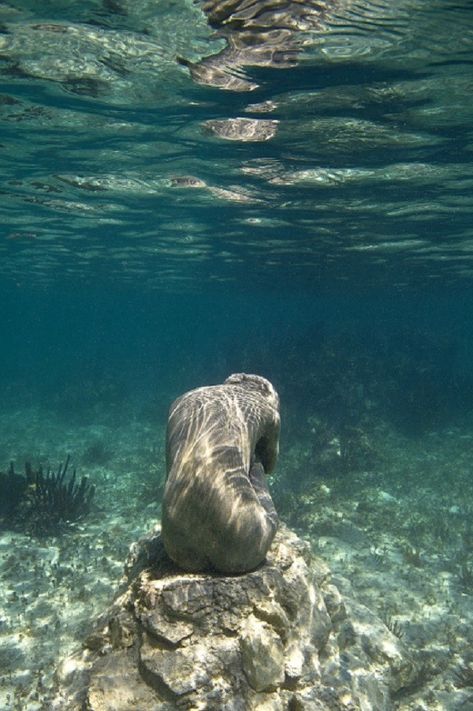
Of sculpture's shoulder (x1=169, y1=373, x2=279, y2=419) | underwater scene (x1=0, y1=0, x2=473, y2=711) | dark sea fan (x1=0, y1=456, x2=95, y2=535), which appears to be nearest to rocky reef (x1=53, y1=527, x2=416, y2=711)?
underwater scene (x1=0, y1=0, x2=473, y2=711)

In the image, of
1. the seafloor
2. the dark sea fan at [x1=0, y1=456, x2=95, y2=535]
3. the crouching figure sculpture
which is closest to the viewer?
the crouching figure sculpture

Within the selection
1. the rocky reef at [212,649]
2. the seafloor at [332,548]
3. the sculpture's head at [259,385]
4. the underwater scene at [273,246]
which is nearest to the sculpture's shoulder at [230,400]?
the sculpture's head at [259,385]

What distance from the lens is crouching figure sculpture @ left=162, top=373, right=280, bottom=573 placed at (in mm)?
4566

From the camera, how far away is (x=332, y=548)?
1243cm

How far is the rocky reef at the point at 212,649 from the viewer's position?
13.5 feet

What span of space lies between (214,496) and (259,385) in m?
2.24

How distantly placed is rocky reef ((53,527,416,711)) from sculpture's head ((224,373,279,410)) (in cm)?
182

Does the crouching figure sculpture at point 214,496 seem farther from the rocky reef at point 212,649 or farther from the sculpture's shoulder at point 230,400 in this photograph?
the rocky reef at point 212,649

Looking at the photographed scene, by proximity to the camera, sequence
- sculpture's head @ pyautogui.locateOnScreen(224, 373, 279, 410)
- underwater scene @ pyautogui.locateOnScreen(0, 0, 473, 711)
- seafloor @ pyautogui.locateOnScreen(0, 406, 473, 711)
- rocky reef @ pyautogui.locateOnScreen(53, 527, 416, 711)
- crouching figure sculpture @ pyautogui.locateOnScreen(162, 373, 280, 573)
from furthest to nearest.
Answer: seafloor @ pyautogui.locateOnScreen(0, 406, 473, 711)
underwater scene @ pyautogui.locateOnScreen(0, 0, 473, 711)
sculpture's head @ pyautogui.locateOnScreen(224, 373, 279, 410)
crouching figure sculpture @ pyautogui.locateOnScreen(162, 373, 280, 573)
rocky reef @ pyautogui.locateOnScreen(53, 527, 416, 711)

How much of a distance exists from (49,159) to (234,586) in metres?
15.3

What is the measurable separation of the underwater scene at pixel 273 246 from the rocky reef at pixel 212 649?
0.03m

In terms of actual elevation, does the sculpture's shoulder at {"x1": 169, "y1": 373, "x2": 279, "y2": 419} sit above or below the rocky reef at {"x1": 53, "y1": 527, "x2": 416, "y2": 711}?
above

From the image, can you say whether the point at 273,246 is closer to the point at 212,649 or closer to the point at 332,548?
the point at 332,548

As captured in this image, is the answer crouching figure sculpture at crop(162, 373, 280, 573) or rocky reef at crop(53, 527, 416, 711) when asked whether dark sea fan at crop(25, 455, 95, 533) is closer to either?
rocky reef at crop(53, 527, 416, 711)
